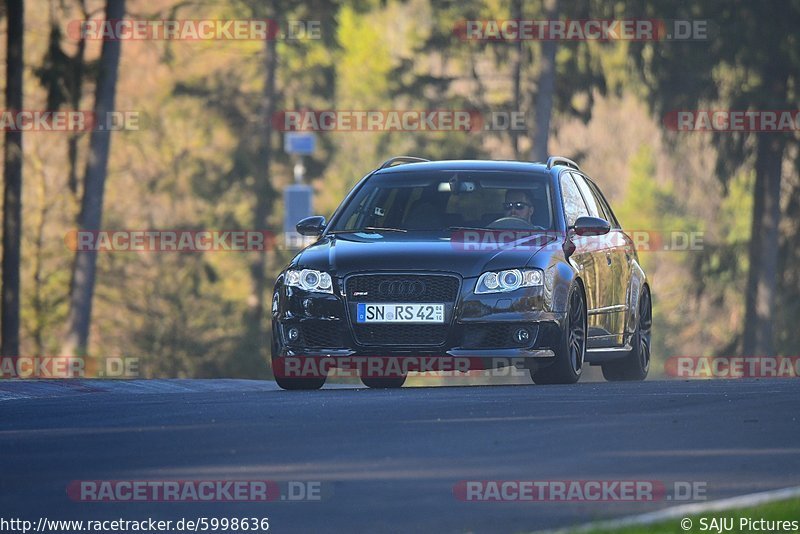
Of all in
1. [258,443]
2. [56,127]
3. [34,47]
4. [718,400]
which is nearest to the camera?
[258,443]

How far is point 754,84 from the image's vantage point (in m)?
40.5

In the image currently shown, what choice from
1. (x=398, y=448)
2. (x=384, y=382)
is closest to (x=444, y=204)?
(x=384, y=382)

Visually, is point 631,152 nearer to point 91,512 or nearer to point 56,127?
point 56,127

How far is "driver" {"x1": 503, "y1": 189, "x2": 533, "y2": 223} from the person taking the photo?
16.2 meters

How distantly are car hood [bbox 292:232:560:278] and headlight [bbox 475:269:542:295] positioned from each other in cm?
5

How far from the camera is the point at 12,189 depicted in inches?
1435

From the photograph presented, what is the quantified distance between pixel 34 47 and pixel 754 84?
19863 mm

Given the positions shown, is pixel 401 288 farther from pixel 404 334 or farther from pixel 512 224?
pixel 512 224

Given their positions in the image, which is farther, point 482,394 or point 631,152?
point 631,152

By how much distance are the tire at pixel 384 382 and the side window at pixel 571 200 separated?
1902 millimetres

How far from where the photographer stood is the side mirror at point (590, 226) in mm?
15992

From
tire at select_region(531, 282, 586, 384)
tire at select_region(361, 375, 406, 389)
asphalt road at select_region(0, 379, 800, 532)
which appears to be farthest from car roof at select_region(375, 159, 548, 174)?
asphalt road at select_region(0, 379, 800, 532)

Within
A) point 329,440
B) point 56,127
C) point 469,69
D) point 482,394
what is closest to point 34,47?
point 56,127

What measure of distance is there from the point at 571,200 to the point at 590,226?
3.28 ft
